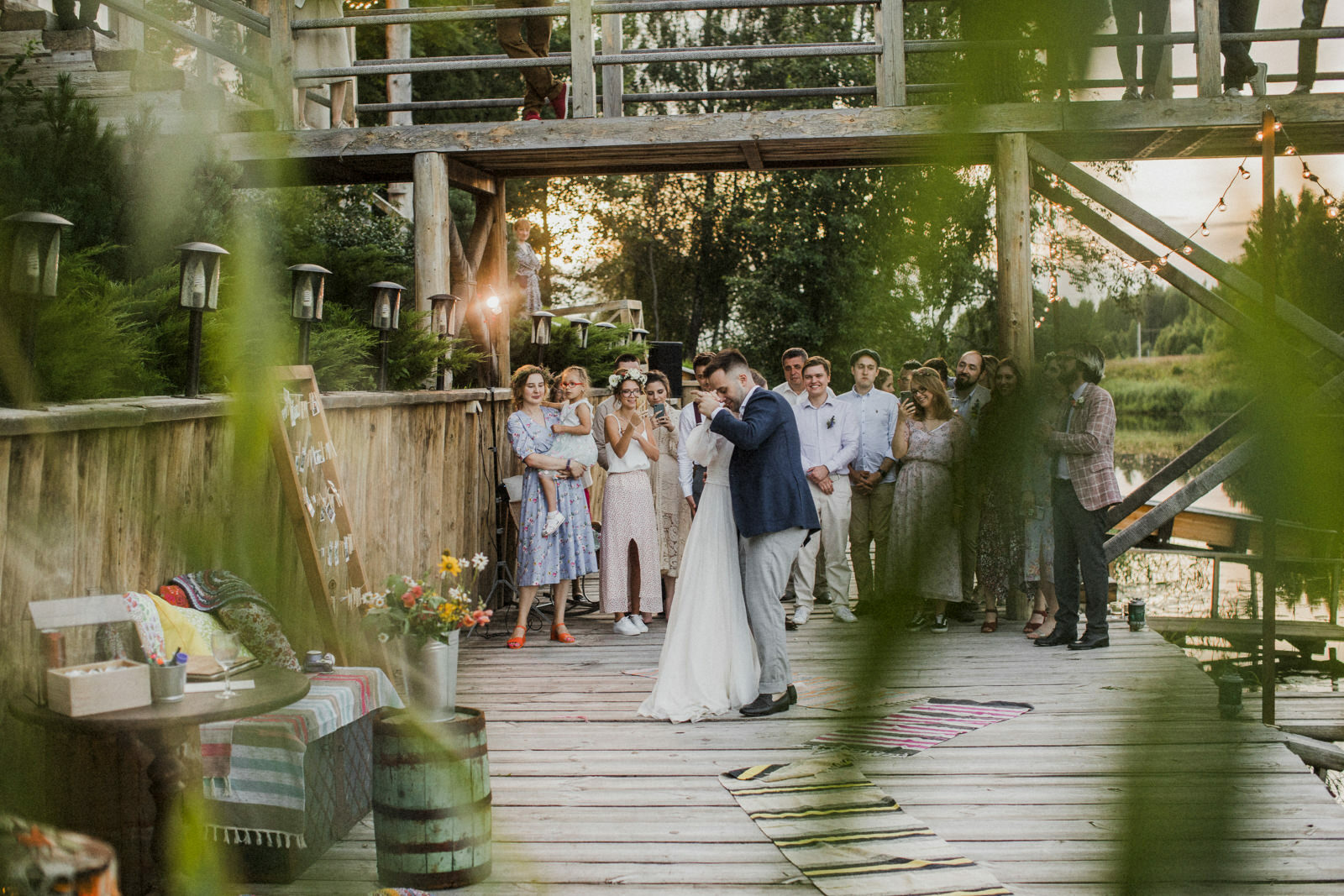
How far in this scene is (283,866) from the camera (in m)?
3.38

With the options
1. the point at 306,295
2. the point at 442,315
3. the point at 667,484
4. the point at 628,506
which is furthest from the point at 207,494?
the point at 442,315

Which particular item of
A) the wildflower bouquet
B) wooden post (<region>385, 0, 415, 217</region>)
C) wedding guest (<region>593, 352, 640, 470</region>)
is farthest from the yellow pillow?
wedding guest (<region>593, 352, 640, 470</region>)

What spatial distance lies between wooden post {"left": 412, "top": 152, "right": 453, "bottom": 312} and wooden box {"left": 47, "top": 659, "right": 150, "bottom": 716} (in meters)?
4.86

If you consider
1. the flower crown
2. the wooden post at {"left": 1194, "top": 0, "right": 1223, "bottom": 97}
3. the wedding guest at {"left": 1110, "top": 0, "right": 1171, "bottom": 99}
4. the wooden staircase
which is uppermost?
the wooden staircase

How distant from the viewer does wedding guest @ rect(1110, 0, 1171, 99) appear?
359 millimetres

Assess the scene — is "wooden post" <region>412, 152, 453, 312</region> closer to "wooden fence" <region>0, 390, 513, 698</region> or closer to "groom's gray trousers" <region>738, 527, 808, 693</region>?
"wooden fence" <region>0, 390, 513, 698</region>

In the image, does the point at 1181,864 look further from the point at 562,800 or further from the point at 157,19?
the point at 562,800

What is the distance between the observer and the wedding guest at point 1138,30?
36 centimetres

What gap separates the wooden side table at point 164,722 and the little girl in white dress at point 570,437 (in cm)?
340

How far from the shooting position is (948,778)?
2.38 m

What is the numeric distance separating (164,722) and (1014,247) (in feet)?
9.67

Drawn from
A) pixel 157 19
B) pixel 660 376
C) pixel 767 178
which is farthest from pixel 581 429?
pixel 767 178

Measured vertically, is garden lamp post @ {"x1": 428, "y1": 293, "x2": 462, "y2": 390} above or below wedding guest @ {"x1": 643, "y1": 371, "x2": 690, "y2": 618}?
above

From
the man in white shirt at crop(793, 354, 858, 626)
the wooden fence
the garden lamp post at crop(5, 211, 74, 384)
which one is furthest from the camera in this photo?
the man in white shirt at crop(793, 354, 858, 626)
